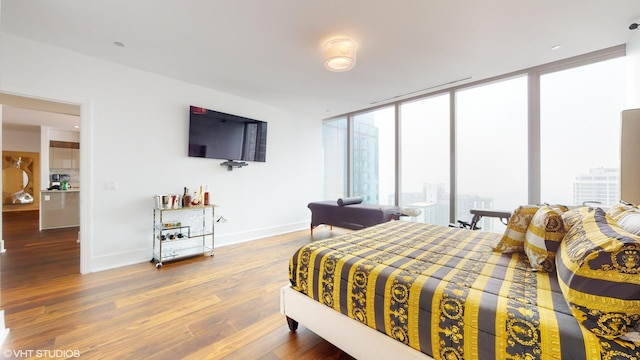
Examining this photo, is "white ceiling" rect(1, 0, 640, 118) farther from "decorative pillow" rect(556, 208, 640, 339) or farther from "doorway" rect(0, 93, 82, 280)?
"decorative pillow" rect(556, 208, 640, 339)

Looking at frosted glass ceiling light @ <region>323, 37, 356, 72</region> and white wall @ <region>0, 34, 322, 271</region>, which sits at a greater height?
frosted glass ceiling light @ <region>323, 37, 356, 72</region>

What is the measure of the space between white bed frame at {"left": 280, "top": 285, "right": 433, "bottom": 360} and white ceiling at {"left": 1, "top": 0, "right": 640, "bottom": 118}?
237 centimetres

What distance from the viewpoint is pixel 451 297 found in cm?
112

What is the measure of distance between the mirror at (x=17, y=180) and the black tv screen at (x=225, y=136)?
8.33 m

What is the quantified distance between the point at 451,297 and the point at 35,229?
7.91 m

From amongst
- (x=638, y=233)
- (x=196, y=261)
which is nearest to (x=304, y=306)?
(x=638, y=233)

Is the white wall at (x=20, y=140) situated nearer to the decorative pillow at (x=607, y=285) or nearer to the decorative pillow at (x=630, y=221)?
the decorative pillow at (x=607, y=285)

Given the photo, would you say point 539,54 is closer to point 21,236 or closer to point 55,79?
point 55,79

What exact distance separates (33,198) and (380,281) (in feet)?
38.3

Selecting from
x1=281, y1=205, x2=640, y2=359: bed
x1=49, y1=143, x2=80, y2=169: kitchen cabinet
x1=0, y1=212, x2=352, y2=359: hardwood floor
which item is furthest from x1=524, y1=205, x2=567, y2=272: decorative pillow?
x1=49, y1=143, x2=80, y2=169: kitchen cabinet

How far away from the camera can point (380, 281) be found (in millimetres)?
1354

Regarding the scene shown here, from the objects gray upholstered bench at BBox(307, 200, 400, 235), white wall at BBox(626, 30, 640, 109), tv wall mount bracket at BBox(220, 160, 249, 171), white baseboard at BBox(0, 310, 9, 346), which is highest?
white wall at BBox(626, 30, 640, 109)

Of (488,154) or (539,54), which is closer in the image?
(539,54)

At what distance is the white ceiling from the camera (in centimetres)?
206
